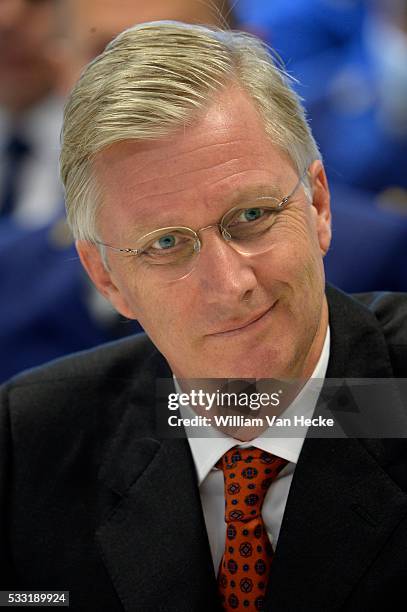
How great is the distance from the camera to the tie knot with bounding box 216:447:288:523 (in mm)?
1570

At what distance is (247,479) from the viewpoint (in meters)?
1.59

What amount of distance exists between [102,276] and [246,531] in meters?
0.51

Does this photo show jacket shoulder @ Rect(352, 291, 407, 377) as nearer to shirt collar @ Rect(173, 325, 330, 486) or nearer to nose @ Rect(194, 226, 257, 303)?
shirt collar @ Rect(173, 325, 330, 486)

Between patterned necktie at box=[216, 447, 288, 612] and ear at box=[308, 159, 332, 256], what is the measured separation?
37cm

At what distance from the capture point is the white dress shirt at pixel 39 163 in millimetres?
3316

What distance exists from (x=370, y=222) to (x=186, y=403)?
860 millimetres

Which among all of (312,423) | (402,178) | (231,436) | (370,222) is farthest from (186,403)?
(402,178)

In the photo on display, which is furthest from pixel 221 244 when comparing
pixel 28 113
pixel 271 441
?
pixel 28 113

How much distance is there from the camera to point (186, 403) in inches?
67.7

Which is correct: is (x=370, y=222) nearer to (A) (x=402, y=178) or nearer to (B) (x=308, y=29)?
(A) (x=402, y=178)

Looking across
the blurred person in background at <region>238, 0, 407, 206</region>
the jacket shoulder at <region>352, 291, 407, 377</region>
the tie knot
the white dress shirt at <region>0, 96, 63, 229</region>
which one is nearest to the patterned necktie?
the tie knot

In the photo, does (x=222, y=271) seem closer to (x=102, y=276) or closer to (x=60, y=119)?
(x=102, y=276)

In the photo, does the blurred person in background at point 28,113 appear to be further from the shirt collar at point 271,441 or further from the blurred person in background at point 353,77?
the shirt collar at point 271,441

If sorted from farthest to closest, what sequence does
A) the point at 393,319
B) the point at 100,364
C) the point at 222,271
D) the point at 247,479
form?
the point at 100,364 < the point at 393,319 < the point at 247,479 < the point at 222,271
